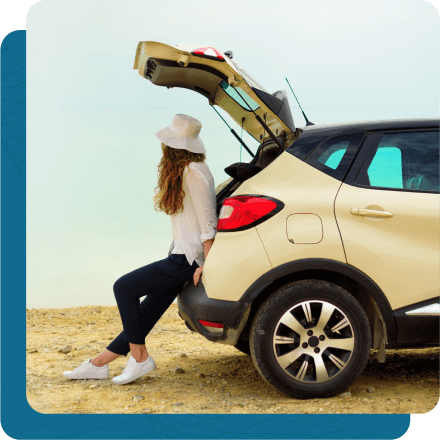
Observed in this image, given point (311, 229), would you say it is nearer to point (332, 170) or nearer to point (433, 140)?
point (332, 170)

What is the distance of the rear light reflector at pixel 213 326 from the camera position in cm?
414

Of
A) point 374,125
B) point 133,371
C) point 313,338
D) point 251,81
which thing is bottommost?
point 133,371

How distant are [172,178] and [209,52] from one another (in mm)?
973

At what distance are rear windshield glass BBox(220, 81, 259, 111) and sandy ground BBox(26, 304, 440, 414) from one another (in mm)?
2191

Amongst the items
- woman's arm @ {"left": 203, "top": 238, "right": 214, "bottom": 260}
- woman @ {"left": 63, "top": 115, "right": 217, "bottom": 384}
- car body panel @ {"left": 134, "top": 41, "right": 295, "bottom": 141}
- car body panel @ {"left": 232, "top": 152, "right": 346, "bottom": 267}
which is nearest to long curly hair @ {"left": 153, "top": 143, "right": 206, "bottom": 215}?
woman @ {"left": 63, "top": 115, "right": 217, "bottom": 384}

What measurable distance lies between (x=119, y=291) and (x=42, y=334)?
3.76m

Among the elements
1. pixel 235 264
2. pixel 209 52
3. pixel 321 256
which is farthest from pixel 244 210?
pixel 209 52

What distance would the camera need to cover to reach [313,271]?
4.17 metres

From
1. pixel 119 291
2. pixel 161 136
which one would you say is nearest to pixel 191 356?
pixel 119 291

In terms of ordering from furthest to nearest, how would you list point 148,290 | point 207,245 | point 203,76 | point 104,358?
point 104,358
point 148,290
point 203,76
point 207,245

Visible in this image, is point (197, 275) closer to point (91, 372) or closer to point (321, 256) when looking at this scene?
point (321, 256)

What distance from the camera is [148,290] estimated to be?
15.3 feet

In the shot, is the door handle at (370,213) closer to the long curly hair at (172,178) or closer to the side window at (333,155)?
the side window at (333,155)

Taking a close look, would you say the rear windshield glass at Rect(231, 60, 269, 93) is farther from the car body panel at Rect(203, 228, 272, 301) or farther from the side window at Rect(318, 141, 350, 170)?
the car body panel at Rect(203, 228, 272, 301)
